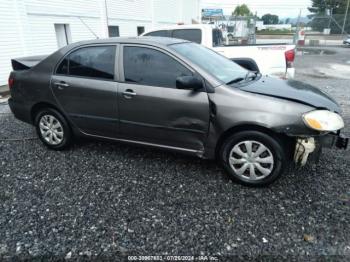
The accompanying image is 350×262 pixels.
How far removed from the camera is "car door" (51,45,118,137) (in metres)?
3.68

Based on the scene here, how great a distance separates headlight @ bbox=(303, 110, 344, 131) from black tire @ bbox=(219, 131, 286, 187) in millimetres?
371

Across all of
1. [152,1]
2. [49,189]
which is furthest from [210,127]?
[152,1]

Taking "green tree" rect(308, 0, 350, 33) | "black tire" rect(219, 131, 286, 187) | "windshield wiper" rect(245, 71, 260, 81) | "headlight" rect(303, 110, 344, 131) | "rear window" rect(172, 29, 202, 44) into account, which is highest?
"green tree" rect(308, 0, 350, 33)

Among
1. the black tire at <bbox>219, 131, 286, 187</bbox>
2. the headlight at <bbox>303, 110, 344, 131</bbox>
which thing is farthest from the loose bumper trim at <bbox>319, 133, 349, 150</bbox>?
the black tire at <bbox>219, 131, 286, 187</bbox>

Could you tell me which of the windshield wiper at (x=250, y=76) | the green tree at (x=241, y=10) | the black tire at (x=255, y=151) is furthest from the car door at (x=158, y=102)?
the green tree at (x=241, y=10)

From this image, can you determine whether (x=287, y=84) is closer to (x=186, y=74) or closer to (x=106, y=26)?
(x=186, y=74)

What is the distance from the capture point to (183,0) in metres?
24.2

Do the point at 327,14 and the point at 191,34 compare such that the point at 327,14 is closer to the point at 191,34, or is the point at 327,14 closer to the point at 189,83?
the point at 191,34

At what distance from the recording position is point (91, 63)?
3.82 meters

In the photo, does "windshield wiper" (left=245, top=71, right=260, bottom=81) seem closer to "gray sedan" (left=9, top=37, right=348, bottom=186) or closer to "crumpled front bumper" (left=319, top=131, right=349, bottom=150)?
"gray sedan" (left=9, top=37, right=348, bottom=186)

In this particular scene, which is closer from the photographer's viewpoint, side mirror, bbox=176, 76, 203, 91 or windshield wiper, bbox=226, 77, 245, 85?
side mirror, bbox=176, 76, 203, 91

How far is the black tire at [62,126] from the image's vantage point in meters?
4.11

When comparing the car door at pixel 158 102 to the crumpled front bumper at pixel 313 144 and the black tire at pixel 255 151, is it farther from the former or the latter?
the crumpled front bumper at pixel 313 144

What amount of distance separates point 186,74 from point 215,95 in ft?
1.43
